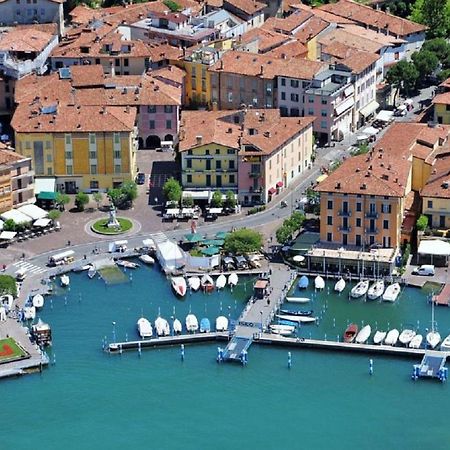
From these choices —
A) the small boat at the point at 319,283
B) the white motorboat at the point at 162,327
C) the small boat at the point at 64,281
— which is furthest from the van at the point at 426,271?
the small boat at the point at 64,281

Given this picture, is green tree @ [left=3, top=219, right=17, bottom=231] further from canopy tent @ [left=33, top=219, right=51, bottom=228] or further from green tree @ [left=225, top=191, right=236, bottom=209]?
green tree @ [left=225, top=191, right=236, bottom=209]

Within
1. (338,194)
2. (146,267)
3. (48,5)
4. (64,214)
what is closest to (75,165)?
(64,214)

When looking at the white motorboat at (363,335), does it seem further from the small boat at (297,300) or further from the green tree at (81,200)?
the green tree at (81,200)

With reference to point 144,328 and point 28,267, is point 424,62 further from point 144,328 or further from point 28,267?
point 144,328

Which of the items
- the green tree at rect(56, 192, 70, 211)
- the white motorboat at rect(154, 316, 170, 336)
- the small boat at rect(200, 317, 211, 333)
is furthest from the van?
the green tree at rect(56, 192, 70, 211)

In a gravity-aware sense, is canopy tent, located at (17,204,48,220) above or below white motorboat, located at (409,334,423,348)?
above

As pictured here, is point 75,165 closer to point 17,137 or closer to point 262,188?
point 17,137

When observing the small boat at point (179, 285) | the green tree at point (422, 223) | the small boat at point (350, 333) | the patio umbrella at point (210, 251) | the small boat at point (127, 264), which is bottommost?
the small boat at point (127, 264)
